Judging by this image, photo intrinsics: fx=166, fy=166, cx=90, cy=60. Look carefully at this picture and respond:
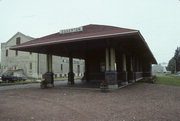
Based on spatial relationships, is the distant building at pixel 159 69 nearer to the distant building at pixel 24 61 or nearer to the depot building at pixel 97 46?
the distant building at pixel 24 61

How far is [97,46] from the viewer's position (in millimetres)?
13961

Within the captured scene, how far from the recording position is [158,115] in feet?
19.0

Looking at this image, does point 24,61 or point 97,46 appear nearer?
point 97,46

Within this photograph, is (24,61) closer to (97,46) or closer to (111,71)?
(97,46)

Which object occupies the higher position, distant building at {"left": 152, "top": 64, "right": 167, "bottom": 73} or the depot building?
the depot building

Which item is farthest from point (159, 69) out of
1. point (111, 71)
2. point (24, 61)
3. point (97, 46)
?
point (111, 71)

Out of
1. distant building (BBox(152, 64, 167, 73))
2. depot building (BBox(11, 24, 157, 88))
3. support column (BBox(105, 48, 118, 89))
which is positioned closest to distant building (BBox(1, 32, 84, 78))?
depot building (BBox(11, 24, 157, 88))

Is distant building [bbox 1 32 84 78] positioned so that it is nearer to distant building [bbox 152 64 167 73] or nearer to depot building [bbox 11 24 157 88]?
depot building [bbox 11 24 157 88]

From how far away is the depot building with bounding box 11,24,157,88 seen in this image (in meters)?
12.0

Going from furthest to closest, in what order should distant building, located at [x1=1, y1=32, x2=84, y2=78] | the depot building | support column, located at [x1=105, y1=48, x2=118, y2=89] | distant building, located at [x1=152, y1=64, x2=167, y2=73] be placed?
1. distant building, located at [x1=152, y1=64, x2=167, y2=73]
2. distant building, located at [x1=1, y1=32, x2=84, y2=78]
3. support column, located at [x1=105, y1=48, x2=118, y2=89]
4. the depot building

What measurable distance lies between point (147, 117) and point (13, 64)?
33687 mm

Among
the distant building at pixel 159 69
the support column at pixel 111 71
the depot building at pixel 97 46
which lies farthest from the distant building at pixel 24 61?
the distant building at pixel 159 69

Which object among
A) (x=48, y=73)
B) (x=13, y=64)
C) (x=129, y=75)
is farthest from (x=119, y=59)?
(x=13, y=64)

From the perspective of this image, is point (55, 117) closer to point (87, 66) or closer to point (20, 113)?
point (20, 113)
